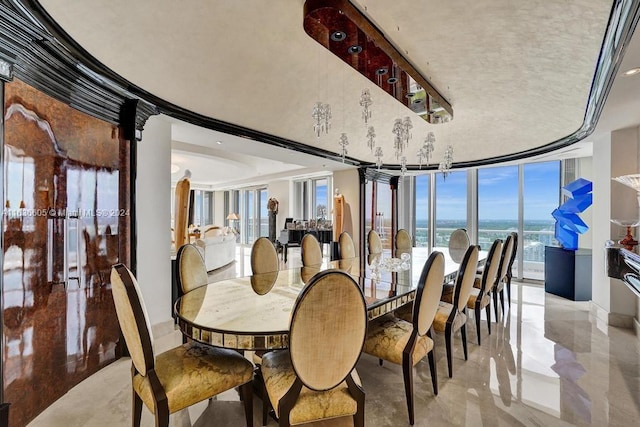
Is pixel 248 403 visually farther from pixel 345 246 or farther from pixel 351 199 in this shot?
pixel 351 199

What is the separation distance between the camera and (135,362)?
5.03 feet

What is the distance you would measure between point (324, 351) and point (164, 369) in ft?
2.93

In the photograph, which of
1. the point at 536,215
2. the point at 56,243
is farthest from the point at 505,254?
the point at 56,243

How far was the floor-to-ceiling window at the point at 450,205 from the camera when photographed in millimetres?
7188

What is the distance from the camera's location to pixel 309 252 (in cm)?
374

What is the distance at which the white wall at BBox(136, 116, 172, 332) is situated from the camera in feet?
9.90

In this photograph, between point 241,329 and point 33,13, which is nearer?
point 241,329

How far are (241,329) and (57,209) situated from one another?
170 centimetres

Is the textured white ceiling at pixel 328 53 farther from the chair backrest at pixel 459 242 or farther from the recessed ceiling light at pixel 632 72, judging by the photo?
the chair backrest at pixel 459 242

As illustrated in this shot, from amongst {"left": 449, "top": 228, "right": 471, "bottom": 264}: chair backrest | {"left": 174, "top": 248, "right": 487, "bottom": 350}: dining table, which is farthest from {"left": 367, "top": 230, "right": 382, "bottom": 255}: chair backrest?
{"left": 174, "top": 248, "right": 487, "bottom": 350}: dining table

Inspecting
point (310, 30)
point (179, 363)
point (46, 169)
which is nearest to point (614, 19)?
point (310, 30)

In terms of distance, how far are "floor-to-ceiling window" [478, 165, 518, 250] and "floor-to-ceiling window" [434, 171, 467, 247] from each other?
0.37 meters

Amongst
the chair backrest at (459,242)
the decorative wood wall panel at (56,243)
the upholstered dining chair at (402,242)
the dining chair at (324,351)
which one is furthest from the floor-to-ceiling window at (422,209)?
the dining chair at (324,351)

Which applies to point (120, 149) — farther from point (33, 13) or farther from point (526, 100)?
point (526, 100)
